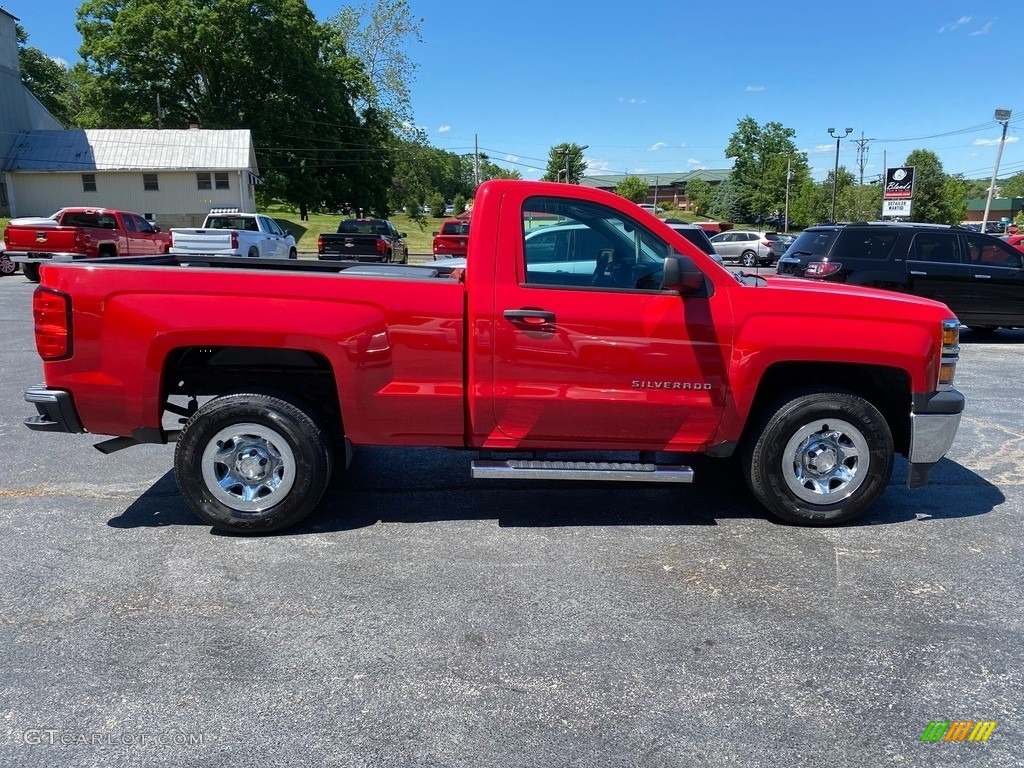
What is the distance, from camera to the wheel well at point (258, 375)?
173 inches

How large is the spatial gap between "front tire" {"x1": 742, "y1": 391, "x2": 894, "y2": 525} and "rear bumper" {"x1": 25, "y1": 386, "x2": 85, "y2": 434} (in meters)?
3.94

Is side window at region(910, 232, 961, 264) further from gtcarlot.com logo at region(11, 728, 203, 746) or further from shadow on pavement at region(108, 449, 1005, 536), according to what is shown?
gtcarlot.com logo at region(11, 728, 203, 746)

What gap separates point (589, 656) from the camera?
3283 mm

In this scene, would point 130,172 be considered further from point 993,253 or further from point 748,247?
point 993,253

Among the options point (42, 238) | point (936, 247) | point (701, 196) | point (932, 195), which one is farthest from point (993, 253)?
point (701, 196)

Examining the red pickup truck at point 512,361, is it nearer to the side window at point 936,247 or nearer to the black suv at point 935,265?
the black suv at point 935,265

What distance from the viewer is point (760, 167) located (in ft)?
310

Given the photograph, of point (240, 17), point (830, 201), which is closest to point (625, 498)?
point (240, 17)

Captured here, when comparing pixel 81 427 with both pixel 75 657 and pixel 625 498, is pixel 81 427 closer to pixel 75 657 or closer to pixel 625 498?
pixel 75 657

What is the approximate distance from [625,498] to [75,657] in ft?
10.8

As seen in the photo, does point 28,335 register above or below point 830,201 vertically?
below

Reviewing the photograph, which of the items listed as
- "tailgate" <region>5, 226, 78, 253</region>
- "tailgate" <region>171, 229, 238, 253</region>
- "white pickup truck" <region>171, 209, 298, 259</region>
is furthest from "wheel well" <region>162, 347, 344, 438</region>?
"tailgate" <region>5, 226, 78, 253</region>

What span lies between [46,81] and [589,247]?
8283 centimetres

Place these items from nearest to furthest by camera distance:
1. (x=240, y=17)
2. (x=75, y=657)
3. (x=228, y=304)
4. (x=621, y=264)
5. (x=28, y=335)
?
(x=75, y=657) < (x=228, y=304) < (x=621, y=264) < (x=28, y=335) < (x=240, y=17)
